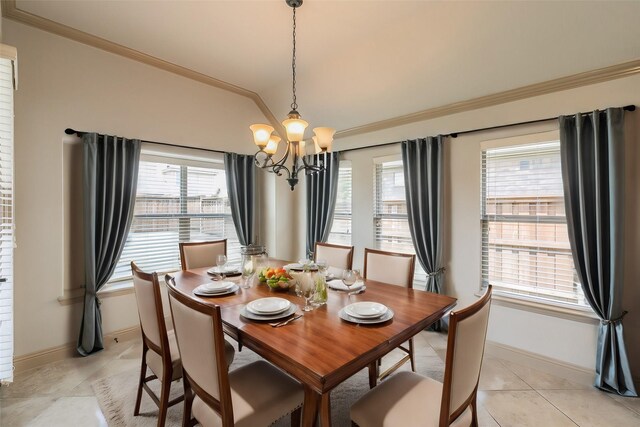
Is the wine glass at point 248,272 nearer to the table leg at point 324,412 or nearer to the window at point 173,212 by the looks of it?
the table leg at point 324,412

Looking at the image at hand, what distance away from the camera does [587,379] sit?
2.31 m

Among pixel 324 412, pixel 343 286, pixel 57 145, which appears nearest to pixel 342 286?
pixel 343 286

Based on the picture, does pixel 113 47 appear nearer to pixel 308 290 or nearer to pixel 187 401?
pixel 308 290

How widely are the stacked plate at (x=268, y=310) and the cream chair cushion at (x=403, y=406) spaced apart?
588mm

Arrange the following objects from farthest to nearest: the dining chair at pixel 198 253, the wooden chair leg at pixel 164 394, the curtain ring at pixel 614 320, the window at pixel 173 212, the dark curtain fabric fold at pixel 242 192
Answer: the dark curtain fabric fold at pixel 242 192
the window at pixel 173 212
the dining chair at pixel 198 253
the curtain ring at pixel 614 320
the wooden chair leg at pixel 164 394

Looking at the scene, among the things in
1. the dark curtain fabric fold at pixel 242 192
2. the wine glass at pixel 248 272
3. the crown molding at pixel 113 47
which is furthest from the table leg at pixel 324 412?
the crown molding at pixel 113 47

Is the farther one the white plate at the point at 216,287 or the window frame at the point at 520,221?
the window frame at the point at 520,221

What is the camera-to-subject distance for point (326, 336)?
1.38 m

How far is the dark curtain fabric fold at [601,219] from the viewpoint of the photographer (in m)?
2.13

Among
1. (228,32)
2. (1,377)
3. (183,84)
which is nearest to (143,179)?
(183,84)

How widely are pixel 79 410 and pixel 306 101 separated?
12.4ft

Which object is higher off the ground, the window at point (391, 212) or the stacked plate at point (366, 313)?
the window at point (391, 212)

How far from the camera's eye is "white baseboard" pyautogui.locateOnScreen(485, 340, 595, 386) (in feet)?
7.64

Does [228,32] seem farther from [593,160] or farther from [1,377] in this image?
[593,160]
